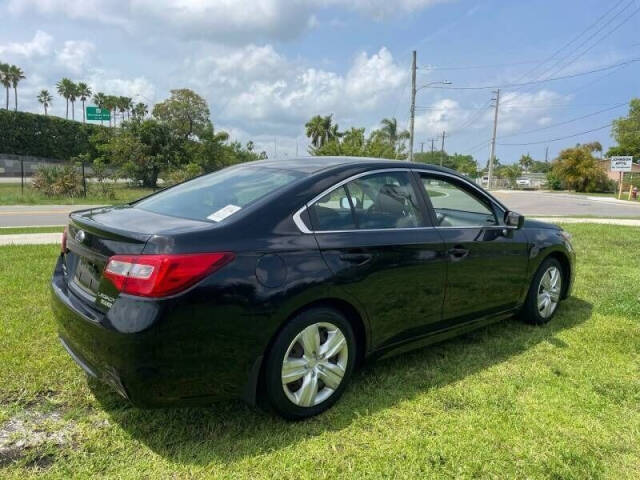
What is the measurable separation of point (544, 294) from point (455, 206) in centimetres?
134

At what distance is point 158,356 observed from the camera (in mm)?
2354

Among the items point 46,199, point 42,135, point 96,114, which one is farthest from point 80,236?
point 42,135

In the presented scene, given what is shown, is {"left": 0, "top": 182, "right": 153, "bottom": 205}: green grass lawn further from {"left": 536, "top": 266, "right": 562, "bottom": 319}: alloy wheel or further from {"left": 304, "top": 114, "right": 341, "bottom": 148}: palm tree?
{"left": 304, "top": 114, "right": 341, "bottom": 148}: palm tree

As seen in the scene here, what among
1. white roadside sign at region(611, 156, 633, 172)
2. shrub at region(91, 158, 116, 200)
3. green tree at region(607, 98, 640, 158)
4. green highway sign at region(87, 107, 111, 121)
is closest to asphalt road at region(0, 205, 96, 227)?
shrub at region(91, 158, 116, 200)

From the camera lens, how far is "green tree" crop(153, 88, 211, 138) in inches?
1608

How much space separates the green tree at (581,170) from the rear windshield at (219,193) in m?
55.2

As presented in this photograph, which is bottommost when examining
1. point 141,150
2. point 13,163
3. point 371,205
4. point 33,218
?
point 33,218

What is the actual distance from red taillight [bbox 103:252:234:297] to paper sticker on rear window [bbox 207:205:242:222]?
13.6 inches

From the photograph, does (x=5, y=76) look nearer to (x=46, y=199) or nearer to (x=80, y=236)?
(x=46, y=199)

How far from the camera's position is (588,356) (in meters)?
3.95

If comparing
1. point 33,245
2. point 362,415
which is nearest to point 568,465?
point 362,415

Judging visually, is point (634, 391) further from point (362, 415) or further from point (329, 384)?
point (329, 384)

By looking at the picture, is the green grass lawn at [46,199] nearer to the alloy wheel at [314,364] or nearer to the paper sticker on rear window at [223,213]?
the paper sticker on rear window at [223,213]

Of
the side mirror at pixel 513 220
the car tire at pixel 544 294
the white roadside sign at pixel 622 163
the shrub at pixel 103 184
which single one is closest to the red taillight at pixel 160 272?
the side mirror at pixel 513 220
